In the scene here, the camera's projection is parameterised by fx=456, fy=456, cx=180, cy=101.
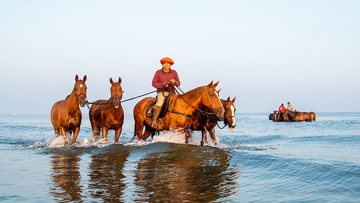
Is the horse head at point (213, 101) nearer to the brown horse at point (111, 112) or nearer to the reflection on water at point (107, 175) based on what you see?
the reflection on water at point (107, 175)

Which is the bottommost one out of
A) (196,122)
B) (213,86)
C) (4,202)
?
(4,202)

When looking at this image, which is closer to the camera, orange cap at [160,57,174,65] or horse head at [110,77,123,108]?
orange cap at [160,57,174,65]

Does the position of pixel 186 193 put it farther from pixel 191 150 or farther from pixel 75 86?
pixel 75 86

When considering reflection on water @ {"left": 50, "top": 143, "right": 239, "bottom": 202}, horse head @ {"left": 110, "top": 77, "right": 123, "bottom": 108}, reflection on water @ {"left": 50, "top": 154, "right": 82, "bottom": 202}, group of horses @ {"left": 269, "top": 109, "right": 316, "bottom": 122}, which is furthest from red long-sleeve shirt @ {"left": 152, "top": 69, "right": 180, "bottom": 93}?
group of horses @ {"left": 269, "top": 109, "right": 316, "bottom": 122}

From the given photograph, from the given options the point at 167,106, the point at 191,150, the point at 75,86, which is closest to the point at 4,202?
the point at 191,150

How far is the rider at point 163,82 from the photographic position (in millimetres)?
11789

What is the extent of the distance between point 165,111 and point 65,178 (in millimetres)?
4242

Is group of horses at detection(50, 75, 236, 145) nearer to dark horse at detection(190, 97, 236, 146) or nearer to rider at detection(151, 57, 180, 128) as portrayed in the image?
dark horse at detection(190, 97, 236, 146)

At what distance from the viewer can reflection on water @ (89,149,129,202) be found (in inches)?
256

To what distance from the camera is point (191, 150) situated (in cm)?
1057

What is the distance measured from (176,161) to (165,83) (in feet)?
8.58

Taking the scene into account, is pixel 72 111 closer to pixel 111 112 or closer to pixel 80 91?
pixel 80 91

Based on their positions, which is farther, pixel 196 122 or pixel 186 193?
pixel 196 122

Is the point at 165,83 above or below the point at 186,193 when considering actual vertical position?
above
